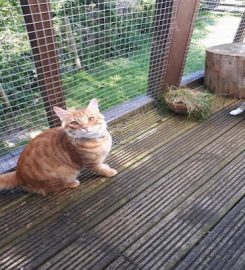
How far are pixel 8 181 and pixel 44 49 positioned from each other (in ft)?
3.13

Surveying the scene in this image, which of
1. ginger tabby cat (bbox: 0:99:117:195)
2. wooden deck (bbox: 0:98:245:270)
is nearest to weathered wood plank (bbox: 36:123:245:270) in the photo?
wooden deck (bbox: 0:98:245:270)

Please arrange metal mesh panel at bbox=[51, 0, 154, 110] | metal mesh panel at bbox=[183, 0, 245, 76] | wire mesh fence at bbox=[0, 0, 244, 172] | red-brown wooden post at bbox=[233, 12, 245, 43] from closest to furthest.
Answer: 1. wire mesh fence at bbox=[0, 0, 244, 172]
2. metal mesh panel at bbox=[51, 0, 154, 110]
3. metal mesh panel at bbox=[183, 0, 245, 76]
4. red-brown wooden post at bbox=[233, 12, 245, 43]

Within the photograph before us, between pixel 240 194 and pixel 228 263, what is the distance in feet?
1.91

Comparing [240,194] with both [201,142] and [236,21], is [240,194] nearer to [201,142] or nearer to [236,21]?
[201,142]

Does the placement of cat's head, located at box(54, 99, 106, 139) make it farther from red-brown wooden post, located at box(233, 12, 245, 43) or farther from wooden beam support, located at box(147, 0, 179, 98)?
red-brown wooden post, located at box(233, 12, 245, 43)

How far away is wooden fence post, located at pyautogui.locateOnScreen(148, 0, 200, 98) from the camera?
271 cm

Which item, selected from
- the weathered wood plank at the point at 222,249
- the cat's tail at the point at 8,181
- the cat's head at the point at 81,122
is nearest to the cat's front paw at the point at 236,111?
the weathered wood plank at the point at 222,249

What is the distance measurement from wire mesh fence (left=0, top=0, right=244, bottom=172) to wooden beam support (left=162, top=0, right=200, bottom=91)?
84mm

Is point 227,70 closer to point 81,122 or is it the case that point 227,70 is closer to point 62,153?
point 81,122

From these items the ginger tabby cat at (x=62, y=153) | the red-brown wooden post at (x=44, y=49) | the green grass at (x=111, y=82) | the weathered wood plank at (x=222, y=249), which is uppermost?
the red-brown wooden post at (x=44, y=49)

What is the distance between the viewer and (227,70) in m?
3.20

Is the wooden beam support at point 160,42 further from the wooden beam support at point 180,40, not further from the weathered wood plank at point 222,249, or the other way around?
the weathered wood plank at point 222,249

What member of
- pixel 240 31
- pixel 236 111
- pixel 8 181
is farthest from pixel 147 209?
pixel 240 31

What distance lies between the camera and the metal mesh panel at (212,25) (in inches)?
142
